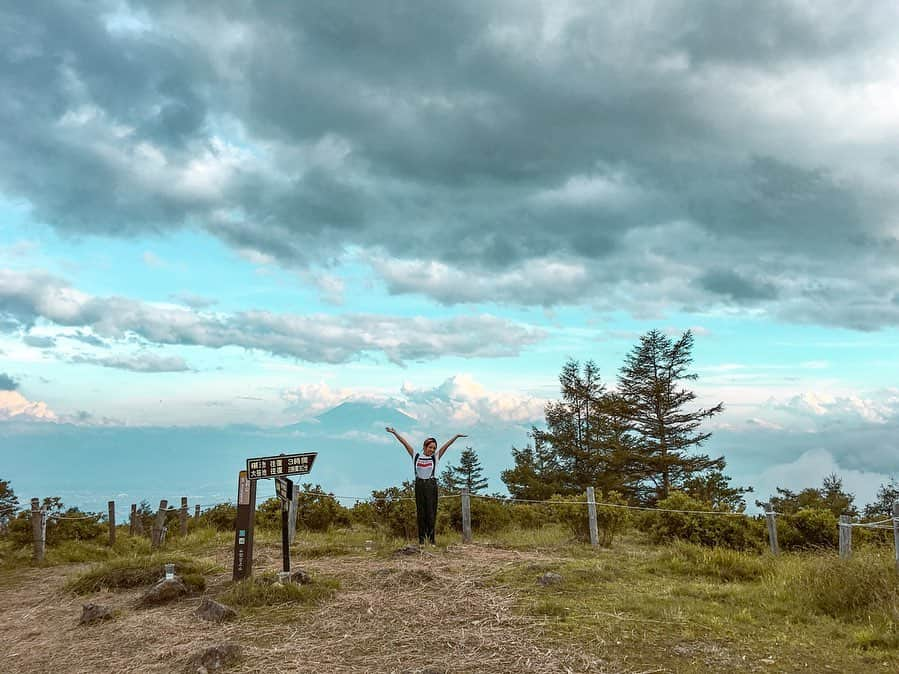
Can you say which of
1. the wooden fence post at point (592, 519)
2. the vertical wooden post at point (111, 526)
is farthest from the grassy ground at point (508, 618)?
the vertical wooden post at point (111, 526)

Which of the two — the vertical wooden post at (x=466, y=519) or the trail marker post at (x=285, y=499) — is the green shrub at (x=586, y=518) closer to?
the vertical wooden post at (x=466, y=519)

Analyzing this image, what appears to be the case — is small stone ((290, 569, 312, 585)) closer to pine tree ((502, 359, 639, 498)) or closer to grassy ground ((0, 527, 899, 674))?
grassy ground ((0, 527, 899, 674))

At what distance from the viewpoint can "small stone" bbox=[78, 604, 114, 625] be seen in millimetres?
8945

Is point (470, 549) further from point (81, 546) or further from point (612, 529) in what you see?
point (81, 546)

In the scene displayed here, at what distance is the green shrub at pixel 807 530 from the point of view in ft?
48.6

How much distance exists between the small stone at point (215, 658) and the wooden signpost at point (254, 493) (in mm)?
3489

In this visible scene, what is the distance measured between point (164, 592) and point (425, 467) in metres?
5.57

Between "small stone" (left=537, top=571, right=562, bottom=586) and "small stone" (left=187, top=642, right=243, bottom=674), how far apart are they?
14.9 ft

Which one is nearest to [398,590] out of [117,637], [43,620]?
[117,637]

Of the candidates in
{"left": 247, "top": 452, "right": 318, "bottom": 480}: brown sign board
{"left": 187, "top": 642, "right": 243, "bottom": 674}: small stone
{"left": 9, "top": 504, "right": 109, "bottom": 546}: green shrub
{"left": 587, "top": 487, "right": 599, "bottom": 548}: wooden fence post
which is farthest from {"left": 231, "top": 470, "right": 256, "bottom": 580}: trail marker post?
{"left": 9, "top": 504, "right": 109, "bottom": 546}: green shrub

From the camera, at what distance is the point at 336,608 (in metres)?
8.93

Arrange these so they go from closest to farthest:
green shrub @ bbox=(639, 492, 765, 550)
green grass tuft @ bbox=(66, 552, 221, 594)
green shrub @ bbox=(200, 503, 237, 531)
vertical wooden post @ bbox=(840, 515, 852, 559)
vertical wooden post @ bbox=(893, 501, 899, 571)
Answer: vertical wooden post @ bbox=(893, 501, 899, 571), vertical wooden post @ bbox=(840, 515, 852, 559), green grass tuft @ bbox=(66, 552, 221, 594), green shrub @ bbox=(639, 492, 765, 550), green shrub @ bbox=(200, 503, 237, 531)

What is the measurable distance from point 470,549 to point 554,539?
9.56ft

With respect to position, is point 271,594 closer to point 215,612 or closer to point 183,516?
point 215,612
